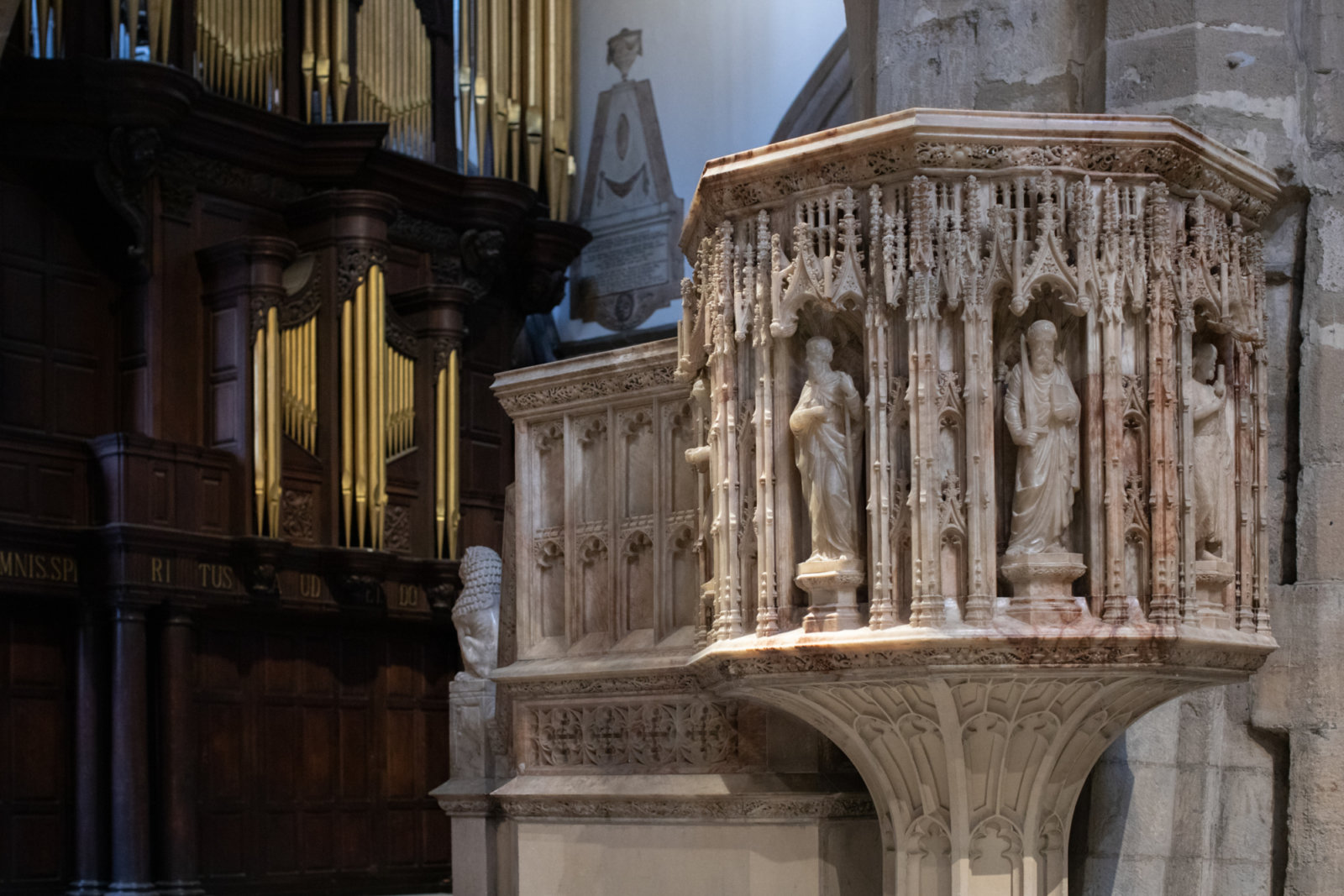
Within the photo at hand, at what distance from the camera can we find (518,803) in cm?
709

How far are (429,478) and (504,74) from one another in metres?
3.80

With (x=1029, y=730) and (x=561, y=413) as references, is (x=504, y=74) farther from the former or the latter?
(x=1029, y=730)

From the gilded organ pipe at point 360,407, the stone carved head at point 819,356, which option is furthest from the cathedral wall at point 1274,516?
the gilded organ pipe at point 360,407

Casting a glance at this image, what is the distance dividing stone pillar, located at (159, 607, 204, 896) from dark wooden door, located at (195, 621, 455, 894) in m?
0.35

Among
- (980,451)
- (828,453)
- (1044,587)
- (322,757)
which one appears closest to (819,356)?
(828,453)

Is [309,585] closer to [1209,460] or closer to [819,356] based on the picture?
[819,356]

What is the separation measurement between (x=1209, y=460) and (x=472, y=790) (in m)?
3.45

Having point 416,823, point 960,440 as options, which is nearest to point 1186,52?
point 960,440

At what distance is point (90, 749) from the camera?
480 inches

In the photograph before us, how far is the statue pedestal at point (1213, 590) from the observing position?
536 cm

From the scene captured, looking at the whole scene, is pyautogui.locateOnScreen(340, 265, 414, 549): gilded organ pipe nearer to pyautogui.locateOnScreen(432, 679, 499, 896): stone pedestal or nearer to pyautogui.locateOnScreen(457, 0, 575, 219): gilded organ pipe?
pyautogui.locateOnScreen(457, 0, 575, 219): gilded organ pipe

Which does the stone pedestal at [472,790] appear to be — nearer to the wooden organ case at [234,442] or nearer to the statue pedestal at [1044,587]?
the statue pedestal at [1044,587]

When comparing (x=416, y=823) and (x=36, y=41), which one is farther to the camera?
(x=416, y=823)

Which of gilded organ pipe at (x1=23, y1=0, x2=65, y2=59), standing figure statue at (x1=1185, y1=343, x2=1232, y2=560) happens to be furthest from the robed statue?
gilded organ pipe at (x1=23, y1=0, x2=65, y2=59)
